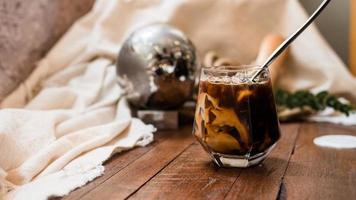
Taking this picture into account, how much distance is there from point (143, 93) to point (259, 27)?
452 millimetres

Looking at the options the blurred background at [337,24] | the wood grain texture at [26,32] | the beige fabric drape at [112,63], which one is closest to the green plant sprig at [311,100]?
the beige fabric drape at [112,63]

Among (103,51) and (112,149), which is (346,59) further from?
(112,149)

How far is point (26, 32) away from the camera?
45.4 inches

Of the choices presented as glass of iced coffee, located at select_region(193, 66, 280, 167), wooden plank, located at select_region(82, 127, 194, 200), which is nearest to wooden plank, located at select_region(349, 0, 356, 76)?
wooden plank, located at select_region(82, 127, 194, 200)

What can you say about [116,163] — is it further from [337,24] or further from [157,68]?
[337,24]

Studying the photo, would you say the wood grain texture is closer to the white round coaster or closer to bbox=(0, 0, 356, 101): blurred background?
bbox=(0, 0, 356, 101): blurred background

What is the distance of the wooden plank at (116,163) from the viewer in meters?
0.64

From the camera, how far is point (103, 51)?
126cm

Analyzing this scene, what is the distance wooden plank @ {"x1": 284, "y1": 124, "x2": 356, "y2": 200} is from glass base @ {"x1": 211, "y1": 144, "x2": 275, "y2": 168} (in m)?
0.05

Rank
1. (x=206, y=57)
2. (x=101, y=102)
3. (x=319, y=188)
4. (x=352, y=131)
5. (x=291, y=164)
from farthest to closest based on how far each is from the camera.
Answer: (x=206, y=57) < (x=101, y=102) < (x=352, y=131) < (x=291, y=164) < (x=319, y=188)

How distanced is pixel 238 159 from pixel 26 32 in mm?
702

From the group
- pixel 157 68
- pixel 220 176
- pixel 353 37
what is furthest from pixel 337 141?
pixel 353 37

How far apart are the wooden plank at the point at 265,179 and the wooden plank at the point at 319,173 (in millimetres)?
13

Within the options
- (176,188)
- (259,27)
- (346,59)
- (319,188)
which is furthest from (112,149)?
(346,59)
